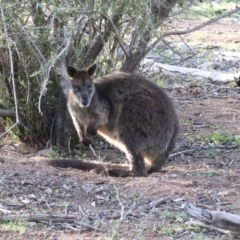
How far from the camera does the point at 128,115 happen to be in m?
6.56

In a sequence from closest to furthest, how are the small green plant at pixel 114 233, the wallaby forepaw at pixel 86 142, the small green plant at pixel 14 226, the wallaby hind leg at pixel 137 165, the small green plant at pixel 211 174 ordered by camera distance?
the small green plant at pixel 114 233
the small green plant at pixel 14 226
the small green plant at pixel 211 174
the wallaby hind leg at pixel 137 165
the wallaby forepaw at pixel 86 142

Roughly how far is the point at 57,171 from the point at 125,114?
89 cm

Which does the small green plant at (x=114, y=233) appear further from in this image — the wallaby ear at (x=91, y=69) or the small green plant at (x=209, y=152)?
the small green plant at (x=209, y=152)

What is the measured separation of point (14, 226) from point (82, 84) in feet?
8.13

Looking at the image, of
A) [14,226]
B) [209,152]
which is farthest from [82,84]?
[14,226]

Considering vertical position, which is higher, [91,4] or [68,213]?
[91,4]

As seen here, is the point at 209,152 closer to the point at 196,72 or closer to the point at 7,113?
the point at 7,113

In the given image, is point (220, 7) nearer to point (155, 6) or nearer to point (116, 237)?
point (155, 6)

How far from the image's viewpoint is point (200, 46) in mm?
13180

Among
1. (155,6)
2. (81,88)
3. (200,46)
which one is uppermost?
(155,6)

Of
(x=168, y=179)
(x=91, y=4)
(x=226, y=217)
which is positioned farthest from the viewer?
(x=91, y=4)

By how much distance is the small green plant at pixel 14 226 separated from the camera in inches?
174

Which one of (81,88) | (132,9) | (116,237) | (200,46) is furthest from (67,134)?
(200,46)

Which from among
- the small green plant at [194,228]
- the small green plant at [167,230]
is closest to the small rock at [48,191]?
the small green plant at [167,230]
